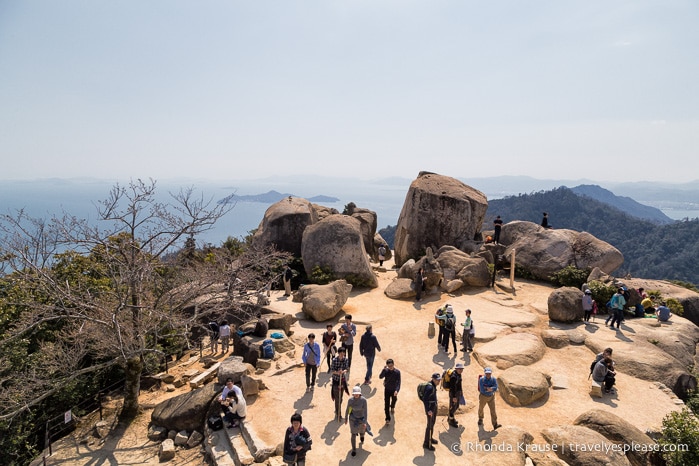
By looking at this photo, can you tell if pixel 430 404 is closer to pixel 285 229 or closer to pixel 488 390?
pixel 488 390

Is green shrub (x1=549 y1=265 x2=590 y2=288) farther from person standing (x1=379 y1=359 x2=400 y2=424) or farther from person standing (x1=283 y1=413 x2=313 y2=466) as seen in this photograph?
person standing (x1=283 y1=413 x2=313 y2=466)

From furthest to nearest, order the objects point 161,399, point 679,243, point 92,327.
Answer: point 679,243, point 161,399, point 92,327

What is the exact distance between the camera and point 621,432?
33.6 feet

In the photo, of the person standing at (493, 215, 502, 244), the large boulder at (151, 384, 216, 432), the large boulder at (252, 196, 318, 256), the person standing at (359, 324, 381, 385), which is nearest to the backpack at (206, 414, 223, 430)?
the large boulder at (151, 384, 216, 432)

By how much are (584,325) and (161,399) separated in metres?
18.6

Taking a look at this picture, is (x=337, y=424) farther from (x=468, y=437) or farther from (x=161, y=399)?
(x=161, y=399)

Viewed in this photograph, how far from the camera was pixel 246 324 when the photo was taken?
1691cm

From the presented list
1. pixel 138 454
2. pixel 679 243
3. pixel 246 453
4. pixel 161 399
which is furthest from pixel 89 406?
pixel 679 243

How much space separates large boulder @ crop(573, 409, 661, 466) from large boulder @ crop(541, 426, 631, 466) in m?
0.36

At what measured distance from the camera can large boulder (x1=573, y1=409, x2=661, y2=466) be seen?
9.97m

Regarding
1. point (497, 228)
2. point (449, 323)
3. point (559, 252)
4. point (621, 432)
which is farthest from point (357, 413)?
point (497, 228)

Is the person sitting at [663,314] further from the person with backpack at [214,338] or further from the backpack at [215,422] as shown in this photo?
the person with backpack at [214,338]

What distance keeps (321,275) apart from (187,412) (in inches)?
488

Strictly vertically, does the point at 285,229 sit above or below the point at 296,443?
above
